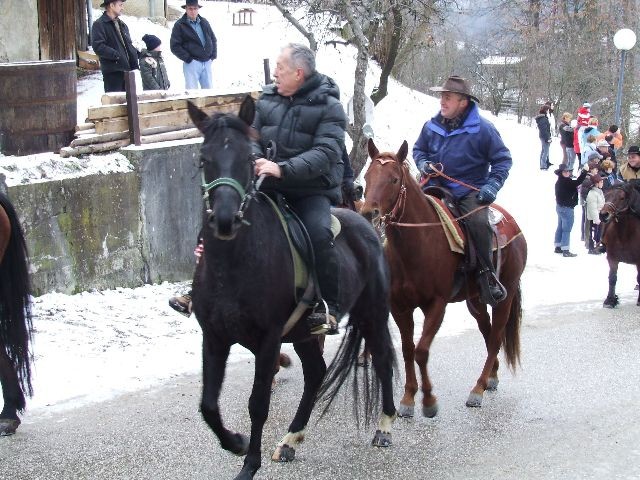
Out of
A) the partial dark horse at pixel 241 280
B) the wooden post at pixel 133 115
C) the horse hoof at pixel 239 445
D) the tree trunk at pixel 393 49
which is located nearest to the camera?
the partial dark horse at pixel 241 280

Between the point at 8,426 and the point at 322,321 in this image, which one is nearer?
the point at 322,321

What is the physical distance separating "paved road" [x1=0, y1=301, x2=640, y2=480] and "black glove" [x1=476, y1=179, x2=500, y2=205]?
166 cm

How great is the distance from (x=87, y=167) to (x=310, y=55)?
5234mm

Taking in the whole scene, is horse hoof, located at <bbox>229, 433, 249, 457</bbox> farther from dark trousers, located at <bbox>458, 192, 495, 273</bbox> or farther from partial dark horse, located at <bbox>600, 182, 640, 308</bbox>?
partial dark horse, located at <bbox>600, 182, 640, 308</bbox>

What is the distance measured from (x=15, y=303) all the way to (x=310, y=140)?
8.47 feet

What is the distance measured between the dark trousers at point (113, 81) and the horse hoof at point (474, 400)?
718 cm

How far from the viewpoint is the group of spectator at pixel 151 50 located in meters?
11.6

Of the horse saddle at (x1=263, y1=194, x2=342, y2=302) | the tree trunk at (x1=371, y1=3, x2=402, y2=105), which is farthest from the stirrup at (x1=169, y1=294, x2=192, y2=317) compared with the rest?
the tree trunk at (x1=371, y1=3, x2=402, y2=105)

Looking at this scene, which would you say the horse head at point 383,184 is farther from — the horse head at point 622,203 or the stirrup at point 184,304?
the horse head at point 622,203

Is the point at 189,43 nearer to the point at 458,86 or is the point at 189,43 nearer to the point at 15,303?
the point at 458,86

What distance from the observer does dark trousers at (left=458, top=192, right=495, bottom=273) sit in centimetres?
718

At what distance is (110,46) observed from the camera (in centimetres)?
1170

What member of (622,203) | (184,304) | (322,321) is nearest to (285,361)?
(184,304)

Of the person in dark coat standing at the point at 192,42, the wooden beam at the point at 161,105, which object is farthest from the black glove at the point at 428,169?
the person in dark coat standing at the point at 192,42
